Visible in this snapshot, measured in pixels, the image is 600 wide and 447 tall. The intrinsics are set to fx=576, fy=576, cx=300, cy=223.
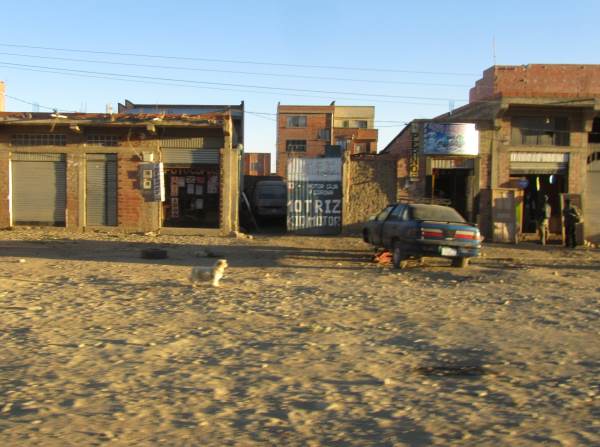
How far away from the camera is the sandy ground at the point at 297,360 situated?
3.95 metres

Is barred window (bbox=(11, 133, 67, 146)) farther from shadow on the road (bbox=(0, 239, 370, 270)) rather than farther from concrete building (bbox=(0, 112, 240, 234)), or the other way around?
shadow on the road (bbox=(0, 239, 370, 270))

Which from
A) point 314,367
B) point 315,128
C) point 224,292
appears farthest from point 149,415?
point 315,128

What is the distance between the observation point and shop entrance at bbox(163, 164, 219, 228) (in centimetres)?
2245

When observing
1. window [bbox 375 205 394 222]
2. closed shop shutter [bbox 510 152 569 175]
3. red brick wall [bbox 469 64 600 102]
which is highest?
red brick wall [bbox 469 64 600 102]

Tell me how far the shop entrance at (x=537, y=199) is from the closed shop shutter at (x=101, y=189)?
15261 millimetres

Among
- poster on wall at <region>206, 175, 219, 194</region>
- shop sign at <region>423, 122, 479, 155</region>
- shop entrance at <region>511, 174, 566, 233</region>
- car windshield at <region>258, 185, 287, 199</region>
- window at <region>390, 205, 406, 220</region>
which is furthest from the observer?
car windshield at <region>258, 185, 287, 199</region>

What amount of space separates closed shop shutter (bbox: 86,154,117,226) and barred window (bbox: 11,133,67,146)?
1.16 metres

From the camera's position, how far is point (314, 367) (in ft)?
17.6

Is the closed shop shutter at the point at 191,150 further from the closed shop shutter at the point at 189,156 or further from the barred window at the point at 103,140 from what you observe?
the barred window at the point at 103,140

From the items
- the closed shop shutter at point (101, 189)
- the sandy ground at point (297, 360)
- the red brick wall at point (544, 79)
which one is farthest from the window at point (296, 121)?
the sandy ground at point (297, 360)

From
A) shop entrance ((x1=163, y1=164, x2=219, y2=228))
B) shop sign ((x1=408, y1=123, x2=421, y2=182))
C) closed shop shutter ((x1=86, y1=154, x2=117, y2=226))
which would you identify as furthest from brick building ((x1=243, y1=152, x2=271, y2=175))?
shop sign ((x1=408, y1=123, x2=421, y2=182))

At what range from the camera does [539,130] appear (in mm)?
21297

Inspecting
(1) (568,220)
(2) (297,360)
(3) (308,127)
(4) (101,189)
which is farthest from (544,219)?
(3) (308,127)

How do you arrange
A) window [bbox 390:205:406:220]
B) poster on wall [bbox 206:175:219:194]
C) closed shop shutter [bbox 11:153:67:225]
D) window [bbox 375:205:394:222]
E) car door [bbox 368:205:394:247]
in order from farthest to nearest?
poster on wall [bbox 206:175:219:194], closed shop shutter [bbox 11:153:67:225], window [bbox 375:205:394:222], car door [bbox 368:205:394:247], window [bbox 390:205:406:220]
